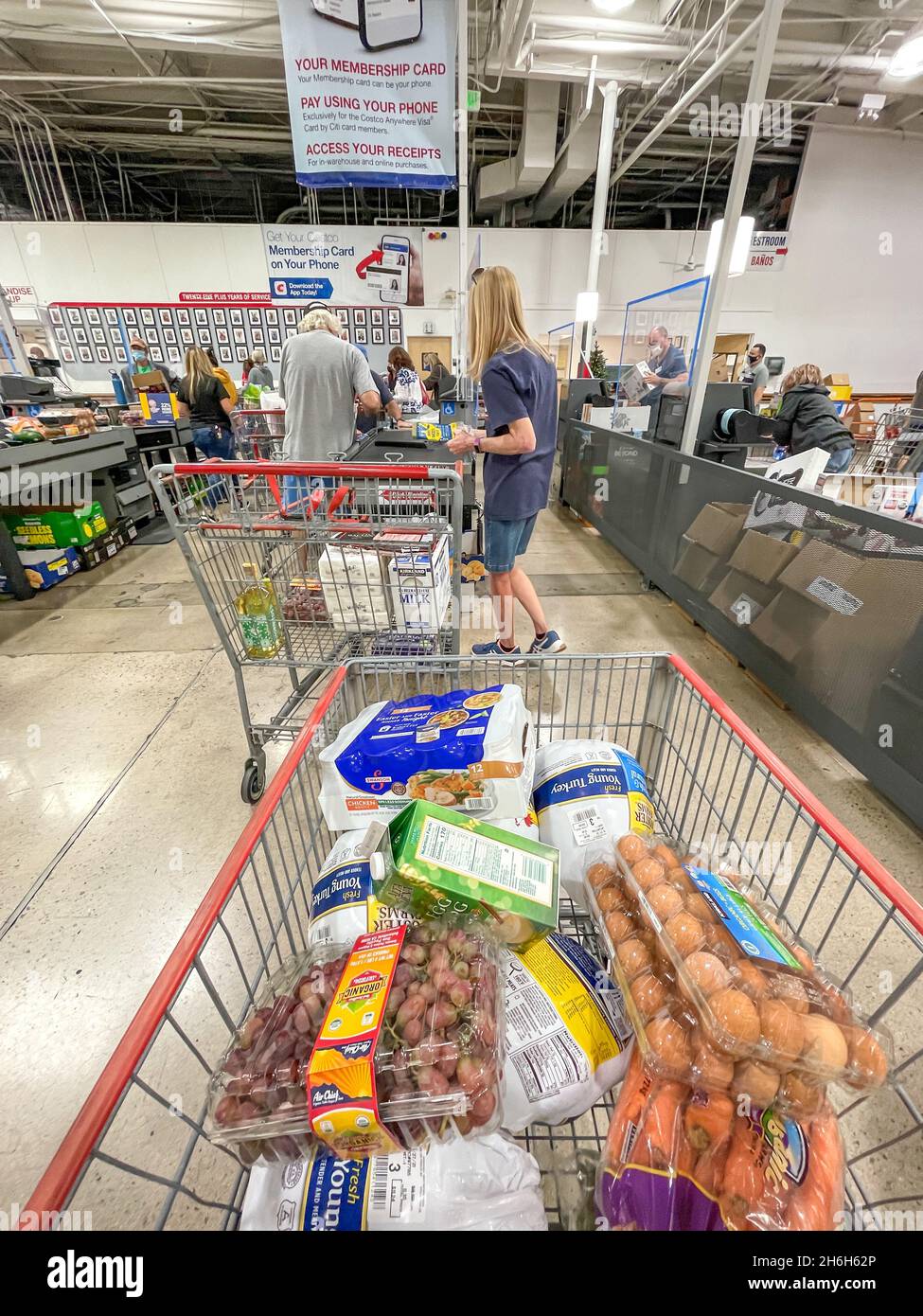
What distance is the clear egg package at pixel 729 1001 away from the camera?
655 mm

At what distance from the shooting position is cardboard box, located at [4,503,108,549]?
405 cm

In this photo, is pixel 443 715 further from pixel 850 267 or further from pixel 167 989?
pixel 850 267

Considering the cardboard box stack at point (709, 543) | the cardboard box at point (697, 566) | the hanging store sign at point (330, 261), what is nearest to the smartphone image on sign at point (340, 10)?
the cardboard box stack at point (709, 543)

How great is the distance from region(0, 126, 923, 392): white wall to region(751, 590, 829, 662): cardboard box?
10451 mm

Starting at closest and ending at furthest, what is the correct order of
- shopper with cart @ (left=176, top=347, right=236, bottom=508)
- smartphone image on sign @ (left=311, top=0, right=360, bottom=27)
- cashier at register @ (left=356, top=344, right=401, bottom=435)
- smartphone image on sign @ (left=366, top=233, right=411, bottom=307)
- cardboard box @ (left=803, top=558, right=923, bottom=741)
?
1. cardboard box @ (left=803, top=558, right=923, bottom=741)
2. smartphone image on sign @ (left=311, top=0, right=360, bottom=27)
3. cashier at register @ (left=356, top=344, right=401, bottom=435)
4. shopper with cart @ (left=176, top=347, right=236, bottom=508)
5. smartphone image on sign @ (left=366, top=233, right=411, bottom=307)

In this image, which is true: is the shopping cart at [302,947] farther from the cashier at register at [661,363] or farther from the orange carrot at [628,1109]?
the cashier at register at [661,363]

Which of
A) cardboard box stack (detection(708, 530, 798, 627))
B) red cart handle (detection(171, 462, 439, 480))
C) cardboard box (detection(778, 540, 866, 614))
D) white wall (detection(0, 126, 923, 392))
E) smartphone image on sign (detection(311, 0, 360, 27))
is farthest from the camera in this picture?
white wall (detection(0, 126, 923, 392))

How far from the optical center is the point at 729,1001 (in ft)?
2.22

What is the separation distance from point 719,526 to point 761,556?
448 millimetres

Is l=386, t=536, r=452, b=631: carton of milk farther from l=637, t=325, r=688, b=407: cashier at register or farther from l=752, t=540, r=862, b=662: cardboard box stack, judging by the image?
l=637, t=325, r=688, b=407: cashier at register

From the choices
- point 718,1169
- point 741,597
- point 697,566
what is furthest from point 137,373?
point 718,1169

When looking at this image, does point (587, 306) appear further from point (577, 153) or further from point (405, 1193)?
point (405, 1193)

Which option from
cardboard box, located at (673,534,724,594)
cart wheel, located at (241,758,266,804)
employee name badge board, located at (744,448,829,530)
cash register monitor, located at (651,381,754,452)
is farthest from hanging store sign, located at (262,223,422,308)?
cart wheel, located at (241,758,266,804)
